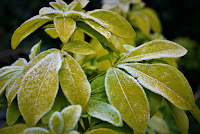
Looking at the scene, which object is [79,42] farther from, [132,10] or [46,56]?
[132,10]

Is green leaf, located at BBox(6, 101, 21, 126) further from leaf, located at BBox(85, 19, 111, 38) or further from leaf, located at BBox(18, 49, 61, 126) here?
leaf, located at BBox(85, 19, 111, 38)

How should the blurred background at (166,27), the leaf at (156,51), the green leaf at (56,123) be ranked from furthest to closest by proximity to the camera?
the blurred background at (166,27) → the leaf at (156,51) → the green leaf at (56,123)

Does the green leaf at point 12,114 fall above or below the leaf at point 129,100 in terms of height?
above

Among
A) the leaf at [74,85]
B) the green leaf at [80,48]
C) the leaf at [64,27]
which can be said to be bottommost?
the leaf at [74,85]

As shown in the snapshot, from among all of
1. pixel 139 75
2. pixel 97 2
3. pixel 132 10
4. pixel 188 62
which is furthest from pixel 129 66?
pixel 188 62

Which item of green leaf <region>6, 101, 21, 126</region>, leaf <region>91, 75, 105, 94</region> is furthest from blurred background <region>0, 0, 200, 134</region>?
leaf <region>91, 75, 105, 94</region>

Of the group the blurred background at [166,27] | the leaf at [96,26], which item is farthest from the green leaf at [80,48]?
the blurred background at [166,27]

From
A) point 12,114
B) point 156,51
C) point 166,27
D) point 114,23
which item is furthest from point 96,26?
point 166,27

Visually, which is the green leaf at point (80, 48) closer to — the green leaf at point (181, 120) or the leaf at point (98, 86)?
the leaf at point (98, 86)

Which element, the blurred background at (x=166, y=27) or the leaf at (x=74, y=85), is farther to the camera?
the blurred background at (x=166, y=27)
